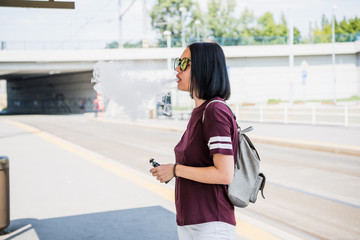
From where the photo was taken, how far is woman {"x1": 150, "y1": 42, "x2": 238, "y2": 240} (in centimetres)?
193

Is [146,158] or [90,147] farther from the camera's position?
[90,147]

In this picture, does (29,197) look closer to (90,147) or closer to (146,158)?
(146,158)

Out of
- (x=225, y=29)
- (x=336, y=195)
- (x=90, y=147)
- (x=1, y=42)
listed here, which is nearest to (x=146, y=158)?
(x=90, y=147)

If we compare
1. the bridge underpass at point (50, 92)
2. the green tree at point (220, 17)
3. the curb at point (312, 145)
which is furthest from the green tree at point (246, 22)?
the curb at point (312, 145)

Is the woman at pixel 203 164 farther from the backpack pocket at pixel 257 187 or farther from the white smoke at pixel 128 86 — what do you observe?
the white smoke at pixel 128 86

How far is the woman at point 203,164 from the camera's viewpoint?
1.93m

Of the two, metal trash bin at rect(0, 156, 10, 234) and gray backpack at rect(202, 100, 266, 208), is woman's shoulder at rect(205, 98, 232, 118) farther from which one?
metal trash bin at rect(0, 156, 10, 234)

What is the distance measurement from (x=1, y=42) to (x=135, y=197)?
37138 mm

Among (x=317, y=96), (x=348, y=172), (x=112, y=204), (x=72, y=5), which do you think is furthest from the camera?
(x=317, y=96)

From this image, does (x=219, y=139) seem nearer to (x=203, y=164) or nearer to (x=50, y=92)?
(x=203, y=164)

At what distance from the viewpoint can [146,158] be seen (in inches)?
436

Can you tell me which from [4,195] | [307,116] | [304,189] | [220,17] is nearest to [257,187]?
[4,195]

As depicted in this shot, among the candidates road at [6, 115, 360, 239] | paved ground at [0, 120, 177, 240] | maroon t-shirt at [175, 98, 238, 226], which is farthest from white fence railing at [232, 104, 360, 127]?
maroon t-shirt at [175, 98, 238, 226]

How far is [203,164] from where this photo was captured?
6.49 feet
